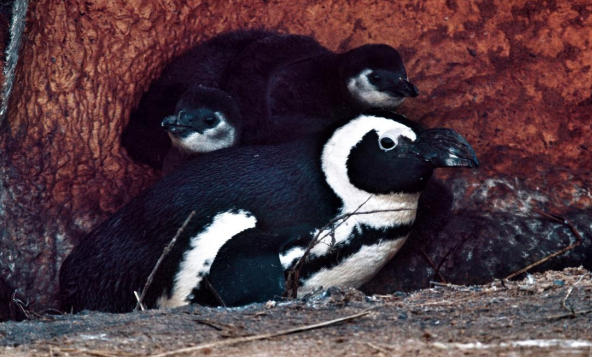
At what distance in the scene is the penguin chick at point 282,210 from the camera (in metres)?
3.14

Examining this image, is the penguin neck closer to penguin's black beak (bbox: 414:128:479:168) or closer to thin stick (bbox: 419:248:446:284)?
penguin's black beak (bbox: 414:128:479:168)

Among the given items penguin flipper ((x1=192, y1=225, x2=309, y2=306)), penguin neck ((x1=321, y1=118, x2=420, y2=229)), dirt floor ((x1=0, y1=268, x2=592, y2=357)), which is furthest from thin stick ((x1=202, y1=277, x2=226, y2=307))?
penguin neck ((x1=321, y1=118, x2=420, y2=229))

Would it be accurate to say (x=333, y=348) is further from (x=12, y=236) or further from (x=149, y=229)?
(x=12, y=236)

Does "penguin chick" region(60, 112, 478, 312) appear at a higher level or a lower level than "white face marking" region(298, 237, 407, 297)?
higher

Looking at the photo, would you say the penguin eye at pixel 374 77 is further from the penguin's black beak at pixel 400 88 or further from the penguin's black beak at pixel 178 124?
the penguin's black beak at pixel 178 124

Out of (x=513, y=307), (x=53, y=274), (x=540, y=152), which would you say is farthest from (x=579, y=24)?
(x=53, y=274)

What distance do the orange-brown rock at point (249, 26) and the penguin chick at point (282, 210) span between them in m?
0.65

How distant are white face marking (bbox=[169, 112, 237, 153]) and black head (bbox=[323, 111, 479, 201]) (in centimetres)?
72

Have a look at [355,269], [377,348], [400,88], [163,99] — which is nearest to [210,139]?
[163,99]

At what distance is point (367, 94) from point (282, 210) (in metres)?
1.15

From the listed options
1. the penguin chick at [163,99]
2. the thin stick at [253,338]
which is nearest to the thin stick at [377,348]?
the thin stick at [253,338]

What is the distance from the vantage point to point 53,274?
13.1ft

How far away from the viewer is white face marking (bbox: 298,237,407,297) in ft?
10.6

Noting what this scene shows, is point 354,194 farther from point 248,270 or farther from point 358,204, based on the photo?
point 248,270
